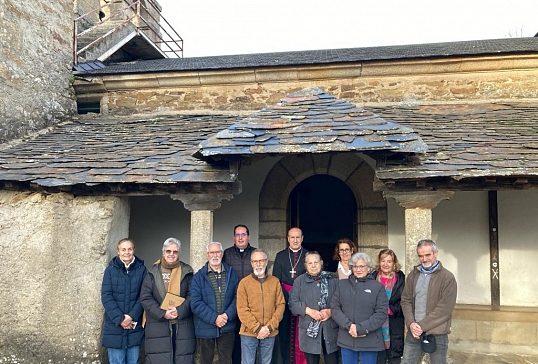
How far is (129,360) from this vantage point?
4219 millimetres

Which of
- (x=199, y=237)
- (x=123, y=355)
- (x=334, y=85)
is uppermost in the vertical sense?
(x=334, y=85)

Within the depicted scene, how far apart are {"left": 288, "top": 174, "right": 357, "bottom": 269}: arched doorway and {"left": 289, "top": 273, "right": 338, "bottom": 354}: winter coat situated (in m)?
3.94

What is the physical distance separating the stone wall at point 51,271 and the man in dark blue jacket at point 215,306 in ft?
5.03

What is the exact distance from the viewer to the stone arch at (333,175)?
6008mm

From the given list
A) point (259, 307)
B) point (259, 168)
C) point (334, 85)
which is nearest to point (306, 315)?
point (259, 307)

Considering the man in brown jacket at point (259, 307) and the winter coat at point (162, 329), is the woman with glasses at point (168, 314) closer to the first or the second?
the winter coat at point (162, 329)

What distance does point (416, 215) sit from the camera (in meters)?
4.39

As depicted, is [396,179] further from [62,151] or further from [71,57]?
[71,57]

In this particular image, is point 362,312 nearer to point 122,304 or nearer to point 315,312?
point 315,312

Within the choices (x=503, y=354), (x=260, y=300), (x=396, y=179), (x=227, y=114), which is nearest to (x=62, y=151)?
(x=227, y=114)

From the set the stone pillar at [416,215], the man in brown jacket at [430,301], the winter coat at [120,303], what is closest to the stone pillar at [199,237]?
the winter coat at [120,303]

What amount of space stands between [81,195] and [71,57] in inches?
147

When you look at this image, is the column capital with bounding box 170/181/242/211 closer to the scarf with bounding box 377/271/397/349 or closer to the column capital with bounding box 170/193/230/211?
the column capital with bounding box 170/193/230/211

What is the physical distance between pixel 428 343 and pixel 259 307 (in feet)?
4.96
